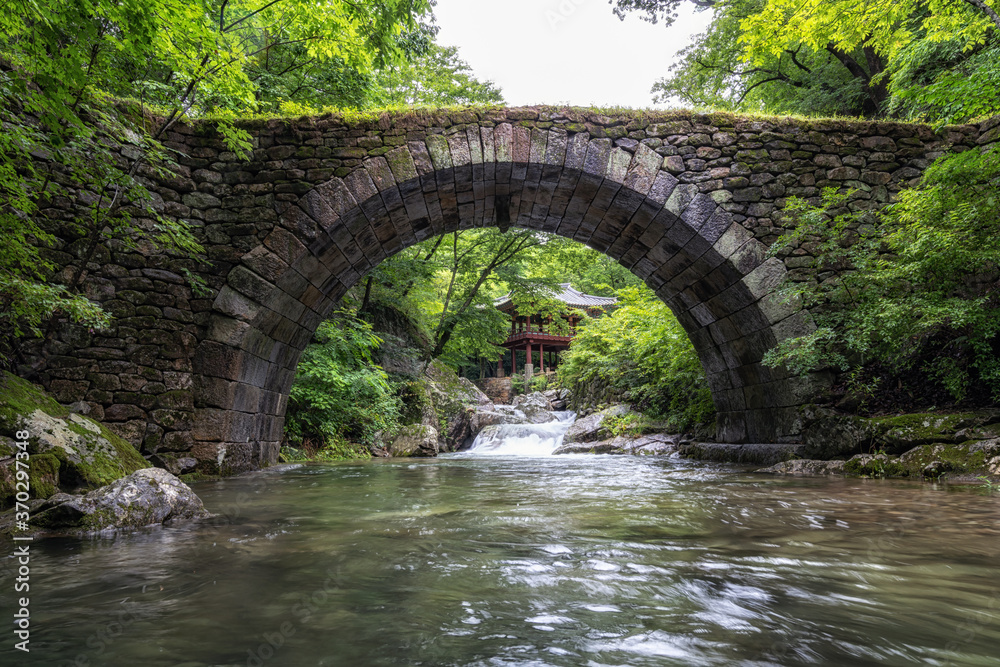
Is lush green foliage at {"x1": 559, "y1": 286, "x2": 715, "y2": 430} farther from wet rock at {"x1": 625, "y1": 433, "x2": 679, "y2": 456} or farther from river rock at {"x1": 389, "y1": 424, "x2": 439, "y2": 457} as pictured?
river rock at {"x1": 389, "y1": 424, "x2": 439, "y2": 457}

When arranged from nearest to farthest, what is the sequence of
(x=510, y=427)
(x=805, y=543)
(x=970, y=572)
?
(x=970, y=572), (x=805, y=543), (x=510, y=427)

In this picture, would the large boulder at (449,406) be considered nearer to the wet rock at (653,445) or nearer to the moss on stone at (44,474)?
the wet rock at (653,445)

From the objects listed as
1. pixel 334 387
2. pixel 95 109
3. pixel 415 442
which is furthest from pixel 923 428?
pixel 415 442

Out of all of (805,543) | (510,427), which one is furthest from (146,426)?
(510,427)

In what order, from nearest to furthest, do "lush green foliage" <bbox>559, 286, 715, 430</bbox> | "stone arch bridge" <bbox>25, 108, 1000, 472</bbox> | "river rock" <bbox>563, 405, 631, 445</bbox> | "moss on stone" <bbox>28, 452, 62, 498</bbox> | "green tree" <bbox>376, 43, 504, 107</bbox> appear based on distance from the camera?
"moss on stone" <bbox>28, 452, 62, 498</bbox> < "stone arch bridge" <bbox>25, 108, 1000, 472</bbox> < "lush green foliage" <bbox>559, 286, 715, 430</bbox> < "river rock" <bbox>563, 405, 631, 445</bbox> < "green tree" <bbox>376, 43, 504, 107</bbox>

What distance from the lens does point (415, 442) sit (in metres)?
11.1

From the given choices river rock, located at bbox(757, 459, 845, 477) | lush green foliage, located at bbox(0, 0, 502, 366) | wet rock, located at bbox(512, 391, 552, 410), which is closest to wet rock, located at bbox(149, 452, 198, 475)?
lush green foliage, located at bbox(0, 0, 502, 366)

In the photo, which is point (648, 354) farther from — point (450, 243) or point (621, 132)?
point (450, 243)

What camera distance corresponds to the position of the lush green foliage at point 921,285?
4.18m

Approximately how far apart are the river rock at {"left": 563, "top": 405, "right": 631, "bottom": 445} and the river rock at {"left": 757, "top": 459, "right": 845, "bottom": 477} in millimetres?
5936

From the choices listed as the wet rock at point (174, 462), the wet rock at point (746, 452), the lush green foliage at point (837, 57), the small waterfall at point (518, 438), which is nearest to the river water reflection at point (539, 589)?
the wet rock at point (746, 452)

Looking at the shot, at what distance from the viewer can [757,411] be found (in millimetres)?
6098

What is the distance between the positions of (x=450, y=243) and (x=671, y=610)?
12.2 metres

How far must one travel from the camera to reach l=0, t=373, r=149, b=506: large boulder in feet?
9.69
